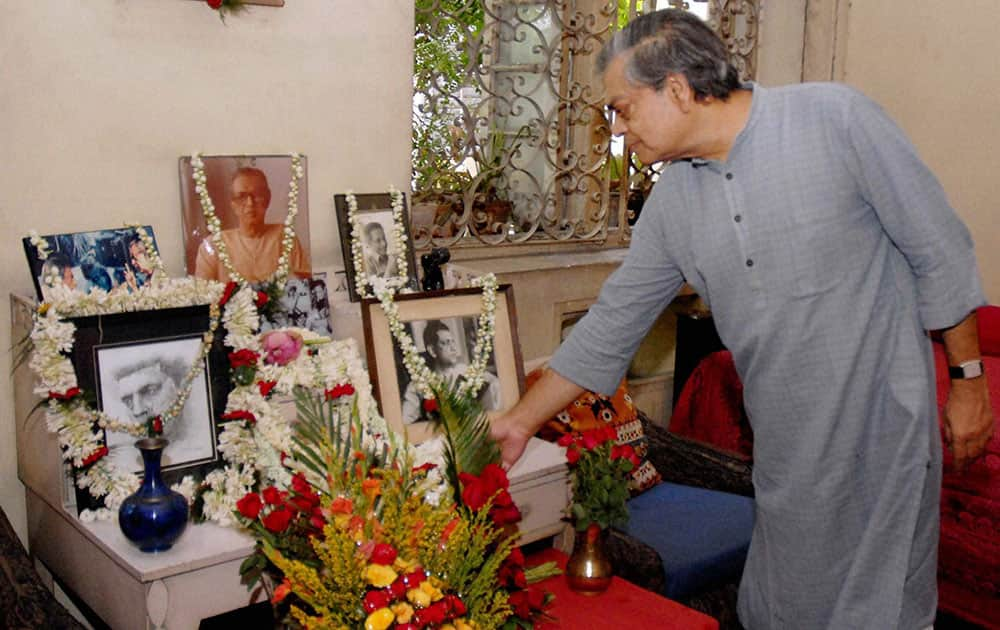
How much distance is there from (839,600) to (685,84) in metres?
1.01

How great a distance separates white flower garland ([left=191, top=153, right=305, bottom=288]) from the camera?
250 cm

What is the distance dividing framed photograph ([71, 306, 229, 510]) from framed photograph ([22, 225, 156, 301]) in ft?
0.46

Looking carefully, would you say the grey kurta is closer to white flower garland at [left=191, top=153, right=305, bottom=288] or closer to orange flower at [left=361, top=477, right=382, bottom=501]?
orange flower at [left=361, top=477, right=382, bottom=501]

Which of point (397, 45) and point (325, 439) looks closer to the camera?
point (325, 439)

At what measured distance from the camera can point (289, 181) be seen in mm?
2668

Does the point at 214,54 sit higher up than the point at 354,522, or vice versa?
the point at 214,54

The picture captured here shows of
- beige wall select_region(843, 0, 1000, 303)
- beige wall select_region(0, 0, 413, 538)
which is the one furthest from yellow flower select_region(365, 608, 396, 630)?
beige wall select_region(843, 0, 1000, 303)

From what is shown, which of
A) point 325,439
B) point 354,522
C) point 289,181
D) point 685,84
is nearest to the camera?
point 354,522

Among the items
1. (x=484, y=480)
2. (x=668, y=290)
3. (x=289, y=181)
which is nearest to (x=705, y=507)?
(x=668, y=290)

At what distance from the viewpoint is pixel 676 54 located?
1968mm

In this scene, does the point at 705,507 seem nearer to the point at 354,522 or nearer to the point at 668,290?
the point at 668,290

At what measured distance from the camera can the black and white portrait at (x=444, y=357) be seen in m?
2.51

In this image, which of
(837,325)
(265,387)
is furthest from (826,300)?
(265,387)

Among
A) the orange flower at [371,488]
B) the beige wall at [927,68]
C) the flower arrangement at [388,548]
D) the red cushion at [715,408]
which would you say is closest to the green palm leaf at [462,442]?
the flower arrangement at [388,548]
